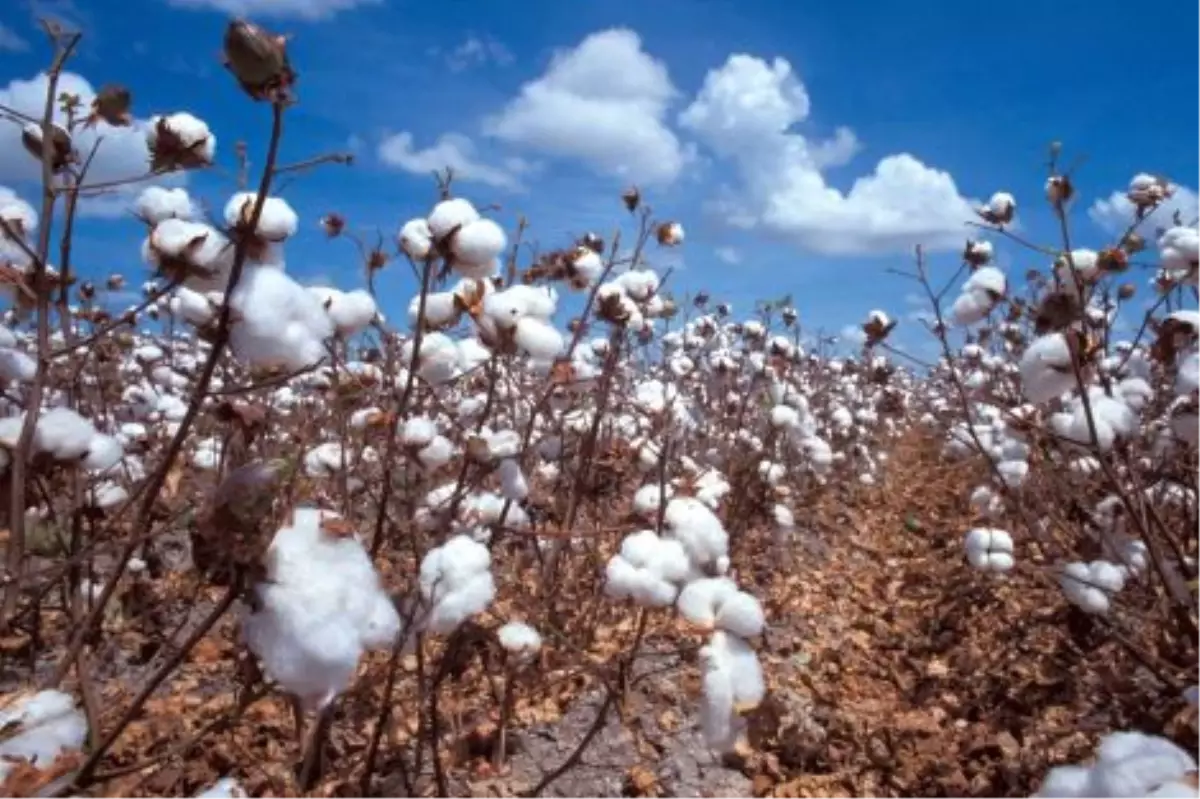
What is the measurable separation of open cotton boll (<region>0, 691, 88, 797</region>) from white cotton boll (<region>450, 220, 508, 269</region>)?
3.68 feet

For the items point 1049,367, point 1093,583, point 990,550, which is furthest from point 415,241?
point 990,550

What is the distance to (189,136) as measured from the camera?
1.75 metres

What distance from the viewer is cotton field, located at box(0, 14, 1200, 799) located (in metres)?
1.26

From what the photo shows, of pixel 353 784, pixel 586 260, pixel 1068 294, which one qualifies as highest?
pixel 586 260

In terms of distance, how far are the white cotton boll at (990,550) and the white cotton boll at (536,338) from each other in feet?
10.0

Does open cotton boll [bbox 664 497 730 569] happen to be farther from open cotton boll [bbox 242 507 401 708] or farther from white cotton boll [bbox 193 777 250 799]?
white cotton boll [bbox 193 777 250 799]

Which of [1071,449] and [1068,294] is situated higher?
[1071,449]

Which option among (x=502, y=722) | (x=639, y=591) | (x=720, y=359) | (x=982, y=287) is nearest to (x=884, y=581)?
(x=720, y=359)

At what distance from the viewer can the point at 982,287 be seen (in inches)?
127

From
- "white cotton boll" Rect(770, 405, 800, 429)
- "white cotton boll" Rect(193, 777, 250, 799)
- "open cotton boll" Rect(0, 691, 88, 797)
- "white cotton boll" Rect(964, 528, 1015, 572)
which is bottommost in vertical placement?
"white cotton boll" Rect(193, 777, 250, 799)

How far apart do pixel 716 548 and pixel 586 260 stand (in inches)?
78.9

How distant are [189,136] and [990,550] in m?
4.04

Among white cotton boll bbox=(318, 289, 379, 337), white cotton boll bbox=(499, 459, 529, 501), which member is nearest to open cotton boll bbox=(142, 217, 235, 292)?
white cotton boll bbox=(318, 289, 379, 337)

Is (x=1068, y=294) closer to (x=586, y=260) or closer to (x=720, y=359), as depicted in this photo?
(x=586, y=260)
